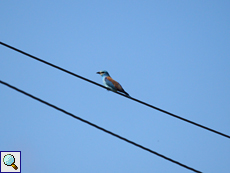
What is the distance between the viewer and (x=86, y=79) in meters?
5.71

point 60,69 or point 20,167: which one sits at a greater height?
point 20,167

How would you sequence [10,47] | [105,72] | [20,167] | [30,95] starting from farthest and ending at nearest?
1. [105,72]
2. [20,167]
3. [10,47]
4. [30,95]

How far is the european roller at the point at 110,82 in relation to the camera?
9893mm

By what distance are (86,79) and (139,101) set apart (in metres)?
0.80

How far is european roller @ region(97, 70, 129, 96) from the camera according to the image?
9.89m

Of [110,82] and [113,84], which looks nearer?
[113,84]

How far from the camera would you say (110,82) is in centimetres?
1030

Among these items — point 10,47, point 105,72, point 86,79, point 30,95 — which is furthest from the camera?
point 105,72

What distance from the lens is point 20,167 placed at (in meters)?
9.79

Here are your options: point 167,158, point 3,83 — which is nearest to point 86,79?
point 3,83

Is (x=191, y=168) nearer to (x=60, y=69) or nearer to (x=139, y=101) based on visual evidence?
(x=139, y=101)

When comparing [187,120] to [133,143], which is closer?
[133,143]

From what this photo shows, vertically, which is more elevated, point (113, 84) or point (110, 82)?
point (110, 82)

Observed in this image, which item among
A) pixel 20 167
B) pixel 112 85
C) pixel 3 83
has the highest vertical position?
pixel 112 85
